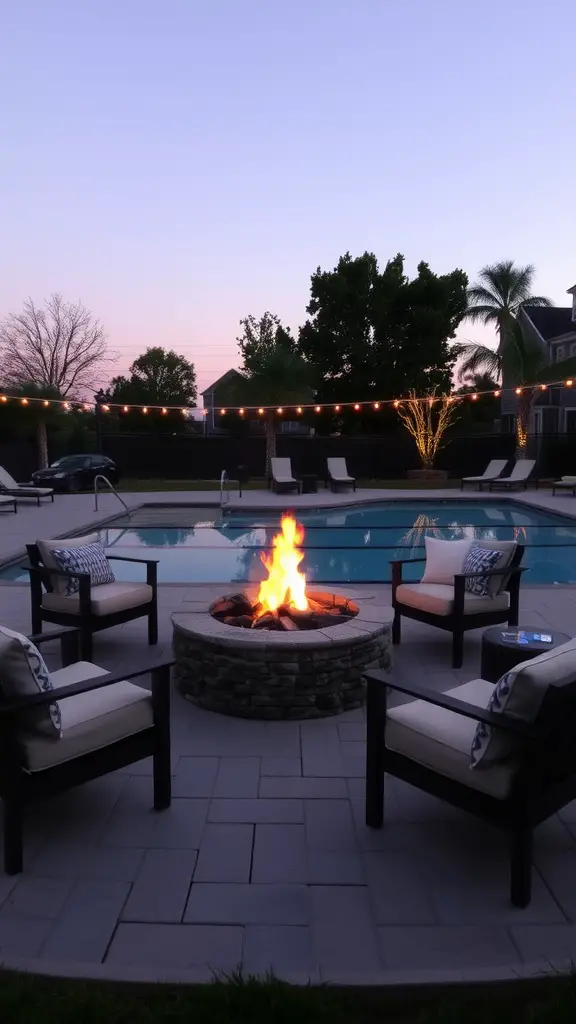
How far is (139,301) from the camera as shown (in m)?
35.8

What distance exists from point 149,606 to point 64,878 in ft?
8.65

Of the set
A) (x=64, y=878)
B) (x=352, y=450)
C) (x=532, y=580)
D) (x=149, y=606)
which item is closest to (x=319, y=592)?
(x=149, y=606)

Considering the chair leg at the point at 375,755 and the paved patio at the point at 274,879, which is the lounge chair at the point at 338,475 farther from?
the chair leg at the point at 375,755

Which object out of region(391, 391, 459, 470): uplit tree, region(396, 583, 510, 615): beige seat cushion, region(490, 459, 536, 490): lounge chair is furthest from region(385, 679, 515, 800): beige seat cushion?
region(391, 391, 459, 470): uplit tree

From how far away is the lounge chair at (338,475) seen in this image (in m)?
18.9

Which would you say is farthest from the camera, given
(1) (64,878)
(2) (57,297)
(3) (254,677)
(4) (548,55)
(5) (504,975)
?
(2) (57,297)

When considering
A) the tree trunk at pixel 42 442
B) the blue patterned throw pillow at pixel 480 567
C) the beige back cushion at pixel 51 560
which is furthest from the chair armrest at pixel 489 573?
the tree trunk at pixel 42 442

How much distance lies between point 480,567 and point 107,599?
8.45 feet

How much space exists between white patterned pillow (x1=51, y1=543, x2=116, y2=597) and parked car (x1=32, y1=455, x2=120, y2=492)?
13.8 metres

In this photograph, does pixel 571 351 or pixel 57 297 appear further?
pixel 57 297

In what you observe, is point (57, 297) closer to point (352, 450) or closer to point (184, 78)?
point (352, 450)

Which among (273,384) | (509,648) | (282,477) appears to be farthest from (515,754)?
(273,384)

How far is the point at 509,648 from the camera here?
3752 millimetres

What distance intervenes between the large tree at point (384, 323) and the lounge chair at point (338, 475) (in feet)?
30.2
